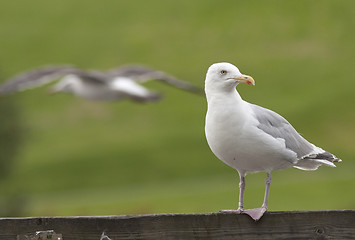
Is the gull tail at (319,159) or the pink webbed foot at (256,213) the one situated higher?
the gull tail at (319,159)

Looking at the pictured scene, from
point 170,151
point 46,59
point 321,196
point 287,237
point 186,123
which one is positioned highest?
point 46,59

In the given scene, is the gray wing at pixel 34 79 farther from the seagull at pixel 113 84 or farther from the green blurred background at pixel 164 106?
the green blurred background at pixel 164 106

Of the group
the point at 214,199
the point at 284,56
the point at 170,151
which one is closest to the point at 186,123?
the point at 170,151

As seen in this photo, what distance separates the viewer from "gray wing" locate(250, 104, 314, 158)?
16.3 ft

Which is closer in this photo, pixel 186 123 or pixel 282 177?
pixel 282 177

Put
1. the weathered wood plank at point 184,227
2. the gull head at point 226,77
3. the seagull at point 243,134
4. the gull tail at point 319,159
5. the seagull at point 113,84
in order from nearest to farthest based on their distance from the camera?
the weathered wood plank at point 184,227, the seagull at point 243,134, the gull head at point 226,77, the gull tail at point 319,159, the seagull at point 113,84

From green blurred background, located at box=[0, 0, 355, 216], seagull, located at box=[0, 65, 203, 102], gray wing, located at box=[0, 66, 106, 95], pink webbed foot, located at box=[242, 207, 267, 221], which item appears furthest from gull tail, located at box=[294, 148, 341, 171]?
green blurred background, located at box=[0, 0, 355, 216]

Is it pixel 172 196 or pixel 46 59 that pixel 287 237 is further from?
pixel 46 59

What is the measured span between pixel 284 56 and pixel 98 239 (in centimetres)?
5236

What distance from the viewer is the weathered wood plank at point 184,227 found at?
390 cm

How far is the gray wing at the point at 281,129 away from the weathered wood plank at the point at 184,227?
3.58 feet

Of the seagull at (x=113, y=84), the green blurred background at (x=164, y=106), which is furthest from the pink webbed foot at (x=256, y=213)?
the green blurred background at (x=164, y=106)

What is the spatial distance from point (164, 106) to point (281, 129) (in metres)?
45.3

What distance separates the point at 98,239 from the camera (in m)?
3.90
